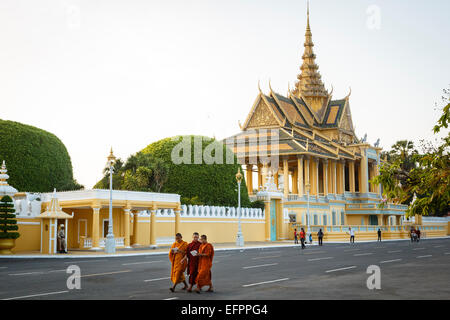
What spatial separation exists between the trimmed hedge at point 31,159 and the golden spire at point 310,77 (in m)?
Answer: 37.0

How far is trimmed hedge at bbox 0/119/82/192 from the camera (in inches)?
1676

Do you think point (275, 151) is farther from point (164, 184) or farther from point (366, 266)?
point (366, 266)

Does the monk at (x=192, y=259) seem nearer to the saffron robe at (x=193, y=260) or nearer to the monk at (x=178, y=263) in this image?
the saffron robe at (x=193, y=260)

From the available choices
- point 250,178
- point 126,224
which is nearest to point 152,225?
point 126,224

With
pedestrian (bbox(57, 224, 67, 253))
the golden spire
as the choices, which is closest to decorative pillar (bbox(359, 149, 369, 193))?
the golden spire

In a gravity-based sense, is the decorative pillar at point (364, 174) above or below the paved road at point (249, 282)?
above

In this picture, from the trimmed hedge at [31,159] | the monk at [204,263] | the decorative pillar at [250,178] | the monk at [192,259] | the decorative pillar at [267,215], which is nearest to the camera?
the monk at [204,263]

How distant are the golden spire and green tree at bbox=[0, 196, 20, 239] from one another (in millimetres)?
51756

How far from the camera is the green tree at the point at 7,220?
86.5ft

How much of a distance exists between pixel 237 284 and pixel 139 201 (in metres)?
18.9

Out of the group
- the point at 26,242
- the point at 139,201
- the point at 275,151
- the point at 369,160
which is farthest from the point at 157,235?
the point at 369,160

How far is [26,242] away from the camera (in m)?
28.6

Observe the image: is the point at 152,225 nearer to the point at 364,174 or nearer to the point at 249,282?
the point at 249,282

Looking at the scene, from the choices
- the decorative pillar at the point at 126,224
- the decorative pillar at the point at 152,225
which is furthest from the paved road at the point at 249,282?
the decorative pillar at the point at 152,225
